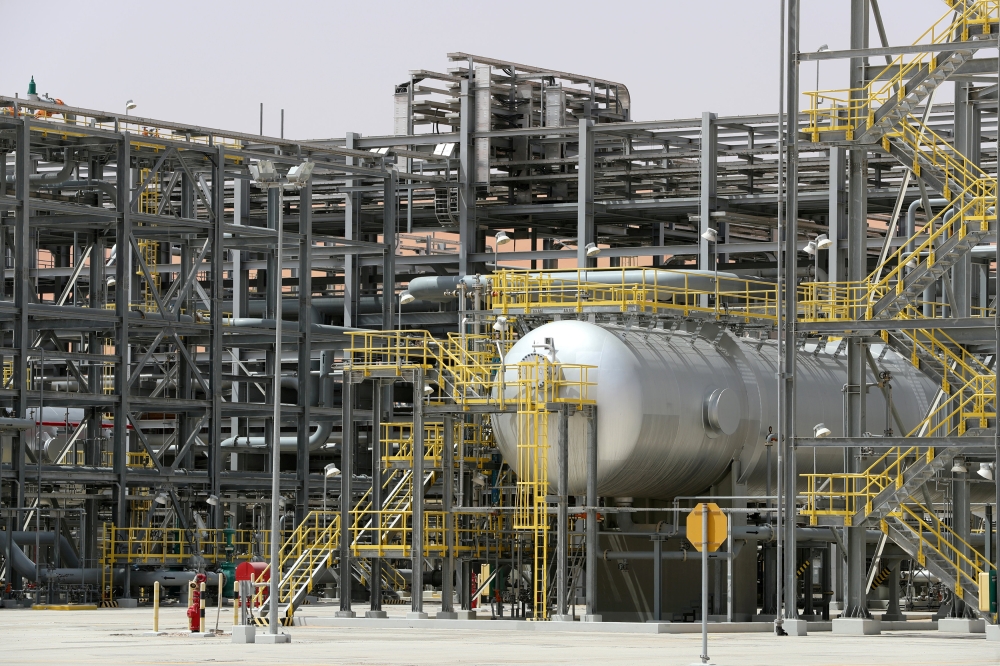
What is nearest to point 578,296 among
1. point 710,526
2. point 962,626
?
point 962,626

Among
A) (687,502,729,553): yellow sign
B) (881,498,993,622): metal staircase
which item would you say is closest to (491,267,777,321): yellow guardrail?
(881,498,993,622): metal staircase

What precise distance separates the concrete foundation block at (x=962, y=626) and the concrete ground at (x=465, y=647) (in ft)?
1.33

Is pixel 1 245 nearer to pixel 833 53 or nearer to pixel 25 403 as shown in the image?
pixel 25 403

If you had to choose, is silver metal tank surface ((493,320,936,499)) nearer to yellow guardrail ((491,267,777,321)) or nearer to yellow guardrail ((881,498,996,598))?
yellow guardrail ((491,267,777,321))

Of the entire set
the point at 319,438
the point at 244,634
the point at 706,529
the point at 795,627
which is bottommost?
the point at 795,627

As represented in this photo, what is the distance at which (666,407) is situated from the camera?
41312 mm

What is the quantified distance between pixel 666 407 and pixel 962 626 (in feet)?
27.0

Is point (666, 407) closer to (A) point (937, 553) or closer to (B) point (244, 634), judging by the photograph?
(A) point (937, 553)

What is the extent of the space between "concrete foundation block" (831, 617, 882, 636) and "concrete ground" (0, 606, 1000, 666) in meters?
0.55

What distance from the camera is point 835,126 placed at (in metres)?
40.4

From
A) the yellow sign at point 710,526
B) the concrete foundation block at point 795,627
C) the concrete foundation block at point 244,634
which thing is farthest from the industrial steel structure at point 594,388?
the yellow sign at point 710,526

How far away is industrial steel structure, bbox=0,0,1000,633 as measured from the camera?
39.8 meters

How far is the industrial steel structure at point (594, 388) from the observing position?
39.8 metres

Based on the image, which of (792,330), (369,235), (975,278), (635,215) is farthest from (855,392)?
(369,235)
